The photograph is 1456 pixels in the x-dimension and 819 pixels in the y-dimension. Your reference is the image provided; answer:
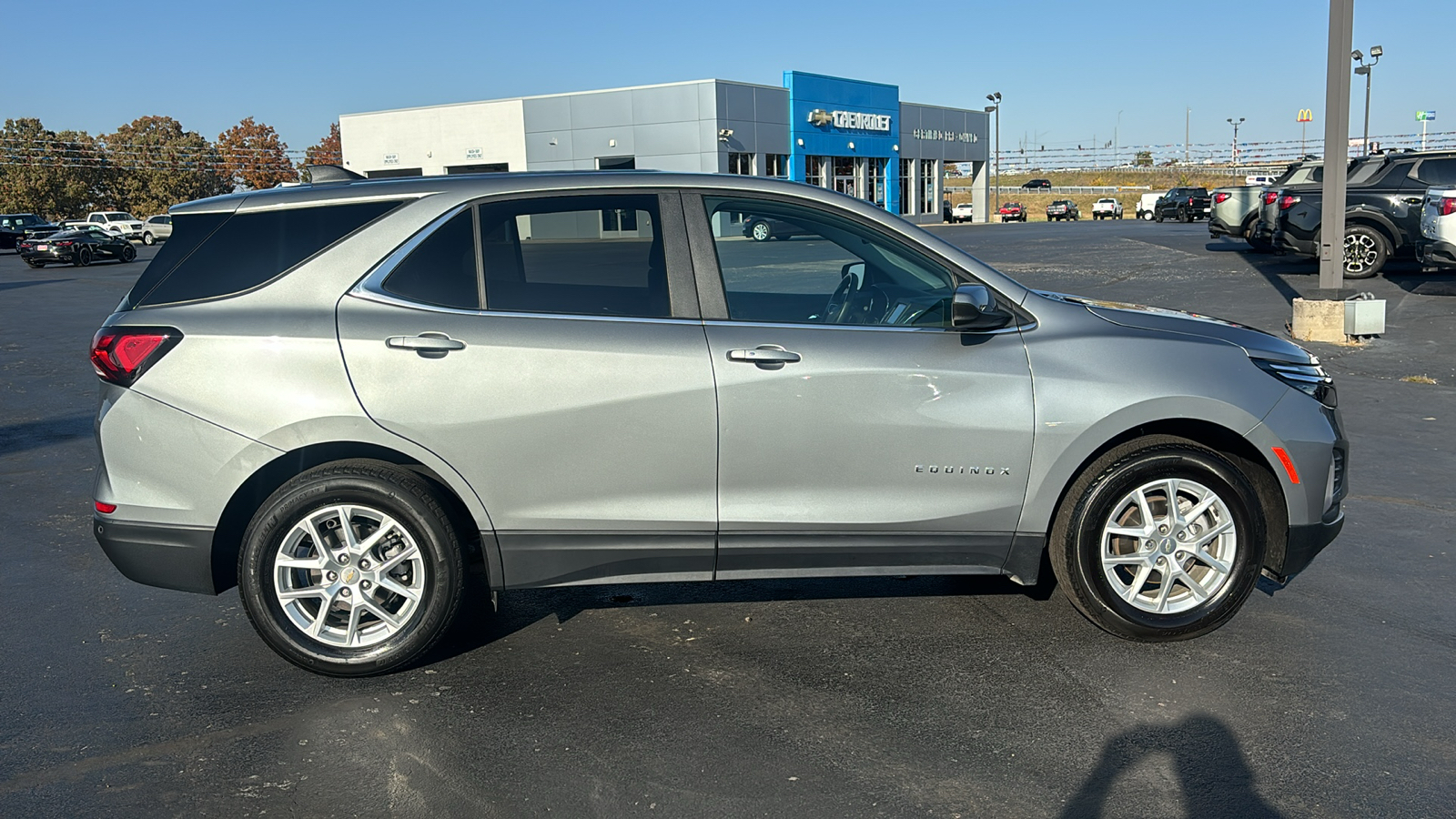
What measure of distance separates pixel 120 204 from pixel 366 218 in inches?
3531

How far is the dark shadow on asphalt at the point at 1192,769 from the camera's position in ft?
10.6

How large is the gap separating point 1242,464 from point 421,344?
128 inches

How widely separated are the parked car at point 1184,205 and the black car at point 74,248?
46.2m

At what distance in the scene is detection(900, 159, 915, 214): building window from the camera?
67312mm

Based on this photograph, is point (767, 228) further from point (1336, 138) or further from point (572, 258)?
point (1336, 138)

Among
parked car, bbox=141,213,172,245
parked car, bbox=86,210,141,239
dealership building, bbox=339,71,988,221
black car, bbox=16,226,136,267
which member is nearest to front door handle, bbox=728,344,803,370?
black car, bbox=16,226,136,267

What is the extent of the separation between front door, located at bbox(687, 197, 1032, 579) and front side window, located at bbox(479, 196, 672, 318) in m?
0.20

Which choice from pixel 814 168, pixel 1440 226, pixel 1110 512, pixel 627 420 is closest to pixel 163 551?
pixel 627 420

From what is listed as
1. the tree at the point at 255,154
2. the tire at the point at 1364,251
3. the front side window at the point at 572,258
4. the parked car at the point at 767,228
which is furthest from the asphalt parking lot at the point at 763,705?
the tree at the point at 255,154

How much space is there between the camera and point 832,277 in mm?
4715

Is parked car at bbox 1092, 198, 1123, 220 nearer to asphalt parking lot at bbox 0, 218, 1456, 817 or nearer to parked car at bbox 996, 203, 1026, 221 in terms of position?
parked car at bbox 996, 203, 1026, 221

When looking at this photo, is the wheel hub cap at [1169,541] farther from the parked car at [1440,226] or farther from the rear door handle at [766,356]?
the parked car at [1440,226]

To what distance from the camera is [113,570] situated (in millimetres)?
5586

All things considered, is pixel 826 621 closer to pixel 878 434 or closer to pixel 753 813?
pixel 878 434
